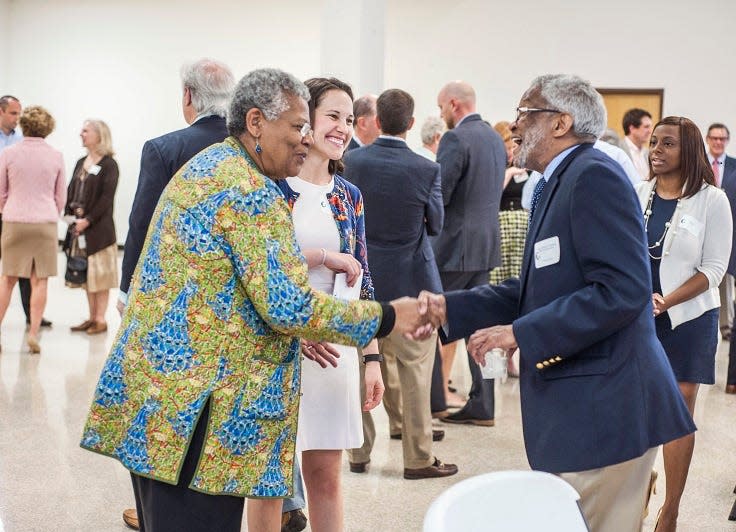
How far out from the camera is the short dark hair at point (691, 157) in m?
3.69

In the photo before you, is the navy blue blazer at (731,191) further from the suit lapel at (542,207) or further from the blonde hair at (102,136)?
the suit lapel at (542,207)

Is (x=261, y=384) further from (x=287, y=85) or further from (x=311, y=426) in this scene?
(x=311, y=426)

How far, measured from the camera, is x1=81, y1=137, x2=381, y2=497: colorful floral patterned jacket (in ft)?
6.48

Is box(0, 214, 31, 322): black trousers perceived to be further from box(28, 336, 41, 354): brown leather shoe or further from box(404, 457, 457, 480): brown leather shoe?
box(404, 457, 457, 480): brown leather shoe

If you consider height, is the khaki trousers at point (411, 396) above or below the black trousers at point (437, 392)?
above

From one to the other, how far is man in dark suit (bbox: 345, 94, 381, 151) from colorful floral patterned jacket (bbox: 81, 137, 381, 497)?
3.50 meters

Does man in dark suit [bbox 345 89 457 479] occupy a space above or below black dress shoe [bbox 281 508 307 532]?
above

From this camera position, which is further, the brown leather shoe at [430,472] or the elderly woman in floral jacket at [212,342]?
the brown leather shoe at [430,472]

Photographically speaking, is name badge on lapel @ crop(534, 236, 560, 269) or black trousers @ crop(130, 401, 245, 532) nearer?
black trousers @ crop(130, 401, 245, 532)

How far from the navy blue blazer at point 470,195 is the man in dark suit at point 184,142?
Answer: 99.0 inches

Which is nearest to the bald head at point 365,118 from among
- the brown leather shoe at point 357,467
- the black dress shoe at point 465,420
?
the black dress shoe at point 465,420

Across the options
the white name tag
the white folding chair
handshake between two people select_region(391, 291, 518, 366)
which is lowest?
the white folding chair

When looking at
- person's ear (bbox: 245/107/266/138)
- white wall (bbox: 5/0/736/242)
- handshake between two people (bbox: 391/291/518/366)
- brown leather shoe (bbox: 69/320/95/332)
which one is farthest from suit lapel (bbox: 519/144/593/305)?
white wall (bbox: 5/0/736/242)

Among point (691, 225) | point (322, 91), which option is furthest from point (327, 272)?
point (691, 225)
